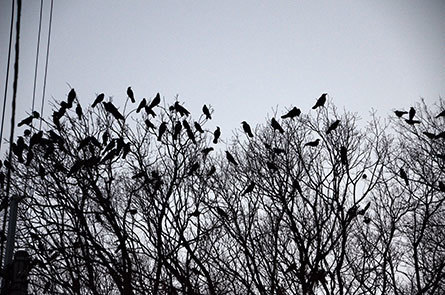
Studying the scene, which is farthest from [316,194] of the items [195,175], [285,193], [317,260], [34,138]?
[34,138]

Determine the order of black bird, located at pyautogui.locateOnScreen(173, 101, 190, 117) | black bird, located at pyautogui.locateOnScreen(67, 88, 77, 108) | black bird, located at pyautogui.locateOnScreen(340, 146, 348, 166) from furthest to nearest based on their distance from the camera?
black bird, located at pyautogui.locateOnScreen(340, 146, 348, 166)
black bird, located at pyautogui.locateOnScreen(173, 101, 190, 117)
black bird, located at pyautogui.locateOnScreen(67, 88, 77, 108)

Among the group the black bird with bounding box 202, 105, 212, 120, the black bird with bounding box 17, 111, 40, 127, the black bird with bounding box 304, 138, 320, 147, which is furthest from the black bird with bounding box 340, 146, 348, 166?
the black bird with bounding box 17, 111, 40, 127

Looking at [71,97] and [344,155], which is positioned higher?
[71,97]

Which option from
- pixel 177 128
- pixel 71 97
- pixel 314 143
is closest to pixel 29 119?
pixel 71 97

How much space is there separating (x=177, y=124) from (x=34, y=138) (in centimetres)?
272

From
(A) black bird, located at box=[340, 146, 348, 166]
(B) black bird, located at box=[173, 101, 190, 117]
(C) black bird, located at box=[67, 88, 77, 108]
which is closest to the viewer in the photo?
(C) black bird, located at box=[67, 88, 77, 108]

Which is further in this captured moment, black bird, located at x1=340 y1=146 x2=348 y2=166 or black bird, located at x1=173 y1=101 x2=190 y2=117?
black bird, located at x1=340 y1=146 x2=348 y2=166

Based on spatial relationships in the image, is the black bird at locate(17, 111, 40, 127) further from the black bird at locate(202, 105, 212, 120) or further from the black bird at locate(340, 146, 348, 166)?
the black bird at locate(340, 146, 348, 166)

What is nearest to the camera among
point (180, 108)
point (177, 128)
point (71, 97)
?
point (71, 97)

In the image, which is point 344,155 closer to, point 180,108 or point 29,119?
point 180,108

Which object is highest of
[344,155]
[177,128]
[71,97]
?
[71,97]

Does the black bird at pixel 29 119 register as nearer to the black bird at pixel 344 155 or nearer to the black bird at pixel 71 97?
the black bird at pixel 71 97

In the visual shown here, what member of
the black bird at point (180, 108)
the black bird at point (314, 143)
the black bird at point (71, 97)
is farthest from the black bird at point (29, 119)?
the black bird at point (314, 143)

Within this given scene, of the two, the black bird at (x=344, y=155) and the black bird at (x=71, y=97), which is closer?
the black bird at (x=71, y=97)
